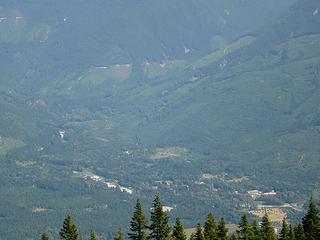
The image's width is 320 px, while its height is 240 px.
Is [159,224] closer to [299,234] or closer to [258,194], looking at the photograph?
[299,234]

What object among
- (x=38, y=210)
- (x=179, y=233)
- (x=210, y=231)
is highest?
(x=38, y=210)

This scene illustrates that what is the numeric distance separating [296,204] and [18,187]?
60145 mm

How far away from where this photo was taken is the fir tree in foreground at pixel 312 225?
7881 centimetres

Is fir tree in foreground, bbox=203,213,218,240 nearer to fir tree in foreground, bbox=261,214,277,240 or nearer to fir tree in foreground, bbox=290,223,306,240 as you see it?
fir tree in foreground, bbox=261,214,277,240

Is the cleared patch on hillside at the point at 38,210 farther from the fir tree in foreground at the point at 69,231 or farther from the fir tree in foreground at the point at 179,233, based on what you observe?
the fir tree in foreground at the point at 179,233

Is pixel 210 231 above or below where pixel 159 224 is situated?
below

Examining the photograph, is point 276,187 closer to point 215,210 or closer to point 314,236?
point 215,210

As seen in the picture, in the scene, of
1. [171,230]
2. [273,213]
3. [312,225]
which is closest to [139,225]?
[171,230]

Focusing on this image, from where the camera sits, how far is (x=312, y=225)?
3179 inches

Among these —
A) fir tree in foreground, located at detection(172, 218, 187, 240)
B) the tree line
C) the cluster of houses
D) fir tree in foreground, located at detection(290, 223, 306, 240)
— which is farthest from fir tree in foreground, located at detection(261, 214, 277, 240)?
the cluster of houses

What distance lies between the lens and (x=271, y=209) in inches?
7042

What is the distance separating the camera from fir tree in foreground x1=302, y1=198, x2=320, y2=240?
259 ft

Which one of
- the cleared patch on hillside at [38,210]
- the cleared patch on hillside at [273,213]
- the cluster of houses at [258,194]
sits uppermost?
the cluster of houses at [258,194]

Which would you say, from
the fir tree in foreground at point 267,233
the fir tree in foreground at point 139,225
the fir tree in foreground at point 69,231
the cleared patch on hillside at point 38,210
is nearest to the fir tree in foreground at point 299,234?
the fir tree in foreground at point 267,233
